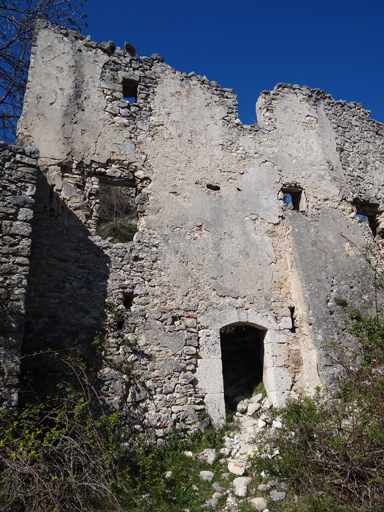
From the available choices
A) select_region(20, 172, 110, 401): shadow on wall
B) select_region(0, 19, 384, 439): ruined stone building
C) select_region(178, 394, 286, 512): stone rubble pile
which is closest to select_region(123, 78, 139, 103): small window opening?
select_region(0, 19, 384, 439): ruined stone building

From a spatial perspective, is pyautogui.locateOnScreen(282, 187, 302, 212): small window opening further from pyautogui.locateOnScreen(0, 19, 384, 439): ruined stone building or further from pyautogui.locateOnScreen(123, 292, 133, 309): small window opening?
pyautogui.locateOnScreen(123, 292, 133, 309): small window opening

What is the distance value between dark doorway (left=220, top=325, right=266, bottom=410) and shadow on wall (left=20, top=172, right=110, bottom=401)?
2.74 m

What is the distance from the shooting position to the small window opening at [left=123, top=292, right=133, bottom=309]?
6078 mm

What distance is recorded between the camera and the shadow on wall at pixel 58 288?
5211 mm

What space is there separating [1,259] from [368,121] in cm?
857

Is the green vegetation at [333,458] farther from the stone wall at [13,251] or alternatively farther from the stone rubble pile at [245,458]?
the stone wall at [13,251]

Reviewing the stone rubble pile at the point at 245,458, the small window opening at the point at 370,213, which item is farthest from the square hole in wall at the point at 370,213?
the stone rubble pile at the point at 245,458

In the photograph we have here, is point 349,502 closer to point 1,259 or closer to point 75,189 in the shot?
point 1,259

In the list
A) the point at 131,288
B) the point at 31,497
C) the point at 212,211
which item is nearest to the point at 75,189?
the point at 131,288

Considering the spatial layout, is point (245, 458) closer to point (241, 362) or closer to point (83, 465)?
point (83, 465)

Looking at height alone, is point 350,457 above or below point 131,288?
below

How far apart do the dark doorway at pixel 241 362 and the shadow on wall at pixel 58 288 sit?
9.01 ft

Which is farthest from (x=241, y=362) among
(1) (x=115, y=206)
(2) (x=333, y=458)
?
(1) (x=115, y=206)

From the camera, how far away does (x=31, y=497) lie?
11.6ft
